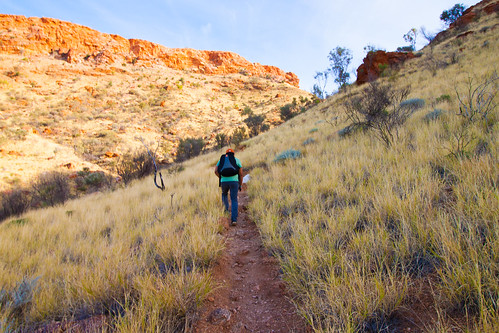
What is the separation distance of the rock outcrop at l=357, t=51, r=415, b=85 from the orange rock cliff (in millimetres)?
49599

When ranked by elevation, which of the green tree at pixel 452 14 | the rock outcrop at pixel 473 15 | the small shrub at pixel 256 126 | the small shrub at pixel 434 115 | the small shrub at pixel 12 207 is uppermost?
the green tree at pixel 452 14

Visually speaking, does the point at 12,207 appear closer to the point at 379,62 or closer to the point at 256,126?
the point at 256,126

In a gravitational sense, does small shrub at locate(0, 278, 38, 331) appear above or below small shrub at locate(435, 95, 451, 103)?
below

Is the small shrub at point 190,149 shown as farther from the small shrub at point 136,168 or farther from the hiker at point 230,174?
the hiker at point 230,174

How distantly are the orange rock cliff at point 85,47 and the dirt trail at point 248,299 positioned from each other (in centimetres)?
5657

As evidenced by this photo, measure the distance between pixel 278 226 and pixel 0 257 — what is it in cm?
467

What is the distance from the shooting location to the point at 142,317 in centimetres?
151

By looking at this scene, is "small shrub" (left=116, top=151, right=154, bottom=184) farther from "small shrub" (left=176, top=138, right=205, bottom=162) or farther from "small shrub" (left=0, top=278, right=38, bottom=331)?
"small shrub" (left=0, top=278, right=38, bottom=331)

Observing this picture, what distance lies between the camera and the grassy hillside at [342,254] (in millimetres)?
1425

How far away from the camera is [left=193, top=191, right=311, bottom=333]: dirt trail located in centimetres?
179

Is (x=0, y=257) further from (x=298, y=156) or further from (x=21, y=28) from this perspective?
(x=21, y=28)

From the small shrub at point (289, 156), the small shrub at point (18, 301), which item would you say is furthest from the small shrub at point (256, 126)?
the small shrub at point (18, 301)

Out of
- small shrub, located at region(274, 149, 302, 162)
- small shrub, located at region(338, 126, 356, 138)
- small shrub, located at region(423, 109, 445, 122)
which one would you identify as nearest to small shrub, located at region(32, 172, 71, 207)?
small shrub, located at region(274, 149, 302, 162)

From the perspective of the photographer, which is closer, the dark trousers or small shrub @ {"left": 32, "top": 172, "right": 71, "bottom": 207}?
the dark trousers
